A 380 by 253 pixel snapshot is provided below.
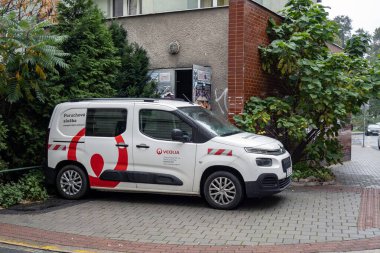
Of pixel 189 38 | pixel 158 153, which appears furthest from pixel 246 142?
pixel 189 38

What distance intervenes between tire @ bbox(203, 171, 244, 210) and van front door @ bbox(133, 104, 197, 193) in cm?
35

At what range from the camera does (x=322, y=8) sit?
11211 mm

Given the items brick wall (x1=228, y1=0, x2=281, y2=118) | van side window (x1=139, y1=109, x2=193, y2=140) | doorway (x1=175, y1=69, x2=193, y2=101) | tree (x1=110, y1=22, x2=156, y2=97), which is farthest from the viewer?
doorway (x1=175, y1=69, x2=193, y2=101)

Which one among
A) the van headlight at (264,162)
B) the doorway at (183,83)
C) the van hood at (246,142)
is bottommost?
the van headlight at (264,162)

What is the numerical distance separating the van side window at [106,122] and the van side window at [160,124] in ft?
1.26

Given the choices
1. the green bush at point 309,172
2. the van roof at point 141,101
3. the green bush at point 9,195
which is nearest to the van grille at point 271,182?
the van roof at point 141,101

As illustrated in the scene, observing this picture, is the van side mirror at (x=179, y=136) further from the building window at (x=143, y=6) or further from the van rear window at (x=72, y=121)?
the building window at (x=143, y=6)

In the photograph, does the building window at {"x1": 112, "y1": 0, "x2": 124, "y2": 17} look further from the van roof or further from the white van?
the white van

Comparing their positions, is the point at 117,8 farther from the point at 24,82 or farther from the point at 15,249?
the point at 15,249

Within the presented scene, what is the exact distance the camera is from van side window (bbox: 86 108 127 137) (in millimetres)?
8688

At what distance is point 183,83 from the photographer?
1205 centimetres

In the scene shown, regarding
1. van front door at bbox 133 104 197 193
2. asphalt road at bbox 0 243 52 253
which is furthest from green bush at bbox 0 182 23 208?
asphalt road at bbox 0 243 52 253

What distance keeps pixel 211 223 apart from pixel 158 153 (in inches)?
68.3

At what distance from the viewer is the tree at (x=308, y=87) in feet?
34.0
